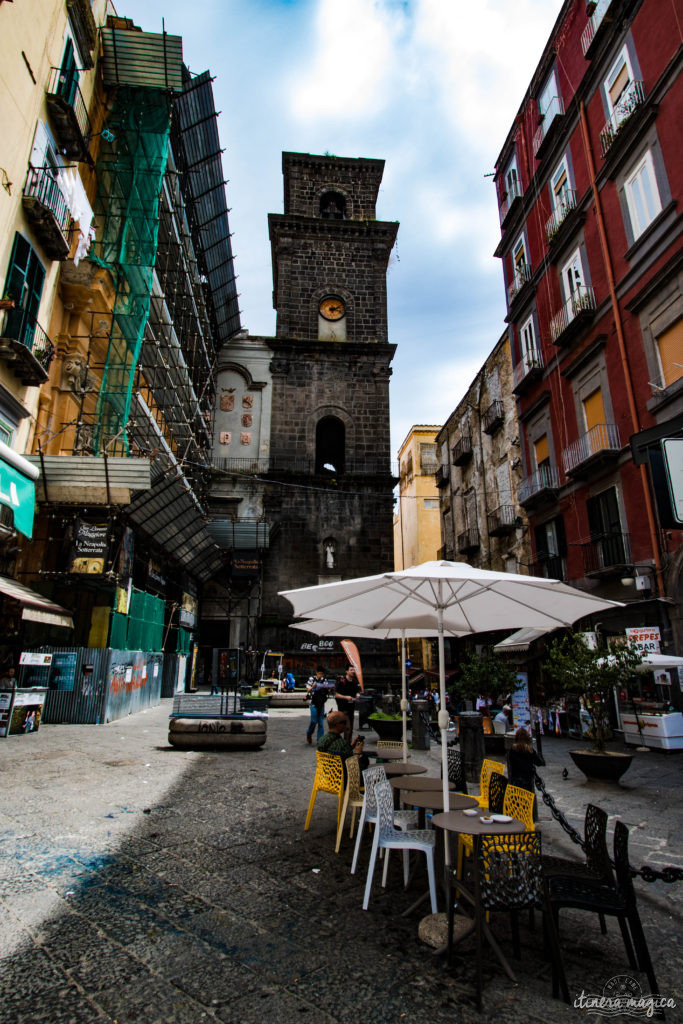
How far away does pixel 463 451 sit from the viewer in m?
27.2

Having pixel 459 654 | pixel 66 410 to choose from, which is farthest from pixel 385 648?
pixel 66 410

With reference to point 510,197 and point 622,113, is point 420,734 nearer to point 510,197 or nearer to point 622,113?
point 622,113

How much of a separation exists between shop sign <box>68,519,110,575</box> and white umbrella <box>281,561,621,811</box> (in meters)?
8.38

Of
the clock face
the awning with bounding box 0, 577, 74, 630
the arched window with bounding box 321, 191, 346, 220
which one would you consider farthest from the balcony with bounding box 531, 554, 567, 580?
the arched window with bounding box 321, 191, 346, 220

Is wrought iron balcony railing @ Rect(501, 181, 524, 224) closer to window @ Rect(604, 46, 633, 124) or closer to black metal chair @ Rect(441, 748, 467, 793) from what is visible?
window @ Rect(604, 46, 633, 124)

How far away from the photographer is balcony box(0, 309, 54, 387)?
9.76 meters

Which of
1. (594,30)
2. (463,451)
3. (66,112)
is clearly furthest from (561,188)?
(66,112)

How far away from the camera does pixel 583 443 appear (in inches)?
599

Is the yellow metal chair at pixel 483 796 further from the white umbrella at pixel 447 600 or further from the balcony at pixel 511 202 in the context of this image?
the balcony at pixel 511 202

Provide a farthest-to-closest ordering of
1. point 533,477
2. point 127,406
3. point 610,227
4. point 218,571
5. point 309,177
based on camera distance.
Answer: point 309,177 → point 218,571 → point 533,477 → point 610,227 → point 127,406

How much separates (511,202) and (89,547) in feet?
63.1

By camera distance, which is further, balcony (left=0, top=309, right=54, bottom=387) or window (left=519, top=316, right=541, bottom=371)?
window (left=519, top=316, right=541, bottom=371)

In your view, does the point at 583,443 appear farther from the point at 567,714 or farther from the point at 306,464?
the point at 306,464

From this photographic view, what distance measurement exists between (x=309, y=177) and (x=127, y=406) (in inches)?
910
